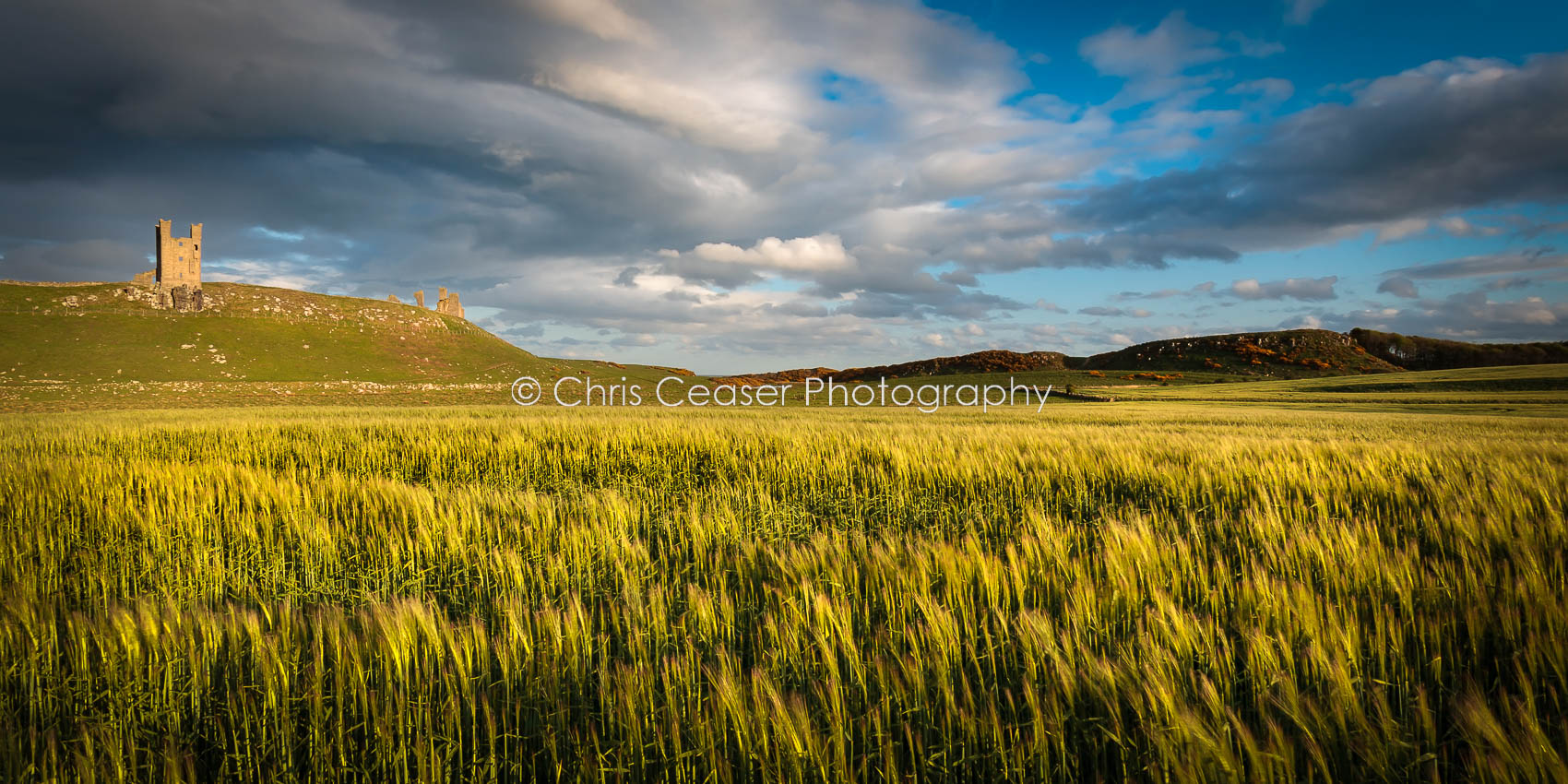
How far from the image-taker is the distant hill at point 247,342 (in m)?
50.8

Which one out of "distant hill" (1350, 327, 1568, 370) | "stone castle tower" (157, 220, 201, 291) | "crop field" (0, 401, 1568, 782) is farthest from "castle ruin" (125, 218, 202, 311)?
"distant hill" (1350, 327, 1568, 370)

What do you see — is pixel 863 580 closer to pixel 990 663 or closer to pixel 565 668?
pixel 990 663

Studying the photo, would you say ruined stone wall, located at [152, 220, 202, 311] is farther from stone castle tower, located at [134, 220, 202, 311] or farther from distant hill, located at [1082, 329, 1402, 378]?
distant hill, located at [1082, 329, 1402, 378]

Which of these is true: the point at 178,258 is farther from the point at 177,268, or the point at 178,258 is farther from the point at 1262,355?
the point at 1262,355

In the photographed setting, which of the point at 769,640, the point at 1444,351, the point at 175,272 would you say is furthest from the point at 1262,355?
the point at 175,272

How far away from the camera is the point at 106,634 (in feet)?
6.92

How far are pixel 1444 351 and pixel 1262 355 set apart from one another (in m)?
29.6

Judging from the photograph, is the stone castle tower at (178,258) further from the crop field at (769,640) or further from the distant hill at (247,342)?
the crop field at (769,640)

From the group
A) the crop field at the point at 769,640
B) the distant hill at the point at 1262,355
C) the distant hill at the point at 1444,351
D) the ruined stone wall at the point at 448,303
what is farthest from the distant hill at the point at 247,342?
the distant hill at the point at 1444,351

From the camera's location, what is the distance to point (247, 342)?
6072 cm

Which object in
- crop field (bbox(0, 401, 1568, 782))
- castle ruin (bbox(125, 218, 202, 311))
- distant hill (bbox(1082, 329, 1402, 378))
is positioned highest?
castle ruin (bbox(125, 218, 202, 311))

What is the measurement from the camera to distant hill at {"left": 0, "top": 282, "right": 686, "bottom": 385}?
167 feet

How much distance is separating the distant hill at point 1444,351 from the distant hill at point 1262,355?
28.0 ft

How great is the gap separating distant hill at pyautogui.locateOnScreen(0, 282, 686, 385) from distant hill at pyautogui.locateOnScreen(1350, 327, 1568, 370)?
88.9 meters
